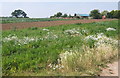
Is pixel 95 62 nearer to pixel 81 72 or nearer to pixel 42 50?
pixel 81 72

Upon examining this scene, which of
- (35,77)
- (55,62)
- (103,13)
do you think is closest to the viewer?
(35,77)

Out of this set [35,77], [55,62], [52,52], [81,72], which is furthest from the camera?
[52,52]

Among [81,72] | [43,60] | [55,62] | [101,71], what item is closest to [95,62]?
[101,71]

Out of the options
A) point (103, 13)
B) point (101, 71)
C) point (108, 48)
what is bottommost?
point (101, 71)

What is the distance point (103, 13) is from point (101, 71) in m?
80.2

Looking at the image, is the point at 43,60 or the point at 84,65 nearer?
the point at 84,65

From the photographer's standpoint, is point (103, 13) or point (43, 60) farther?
point (103, 13)

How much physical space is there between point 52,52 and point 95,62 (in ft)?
5.18

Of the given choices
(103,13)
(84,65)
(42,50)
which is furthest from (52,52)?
(103,13)

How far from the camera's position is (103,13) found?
80.9 m

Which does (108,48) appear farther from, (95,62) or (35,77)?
(35,77)

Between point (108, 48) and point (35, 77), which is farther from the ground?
point (108, 48)

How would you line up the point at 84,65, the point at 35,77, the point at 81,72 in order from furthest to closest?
the point at 84,65 → the point at 81,72 → the point at 35,77

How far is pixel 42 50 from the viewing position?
6125 millimetres
